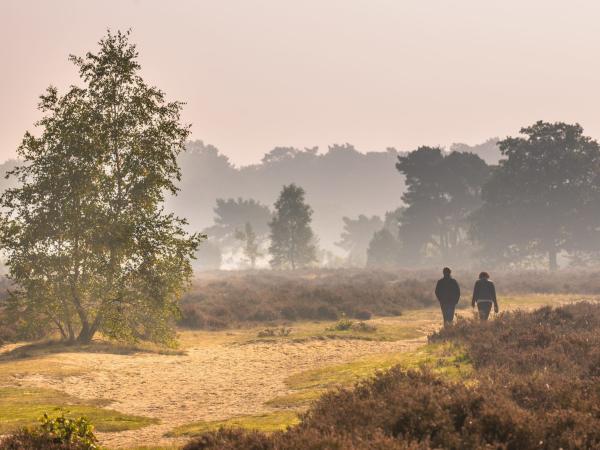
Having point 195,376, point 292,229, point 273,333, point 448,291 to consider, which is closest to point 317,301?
point 273,333

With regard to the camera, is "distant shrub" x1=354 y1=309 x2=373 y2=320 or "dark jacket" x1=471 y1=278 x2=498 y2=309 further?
"distant shrub" x1=354 y1=309 x2=373 y2=320

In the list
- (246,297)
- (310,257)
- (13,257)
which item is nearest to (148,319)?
(13,257)

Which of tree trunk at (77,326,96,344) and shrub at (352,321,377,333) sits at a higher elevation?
tree trunk at (77,326,96,344)

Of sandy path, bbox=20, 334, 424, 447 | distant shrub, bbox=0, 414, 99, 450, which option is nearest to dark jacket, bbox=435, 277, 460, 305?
sandy path, bbox=20, 334, 424, 447

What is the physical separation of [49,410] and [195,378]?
5039mm

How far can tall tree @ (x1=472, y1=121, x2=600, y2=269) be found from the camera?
61438 millimetres

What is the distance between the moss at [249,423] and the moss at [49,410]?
1274 mm

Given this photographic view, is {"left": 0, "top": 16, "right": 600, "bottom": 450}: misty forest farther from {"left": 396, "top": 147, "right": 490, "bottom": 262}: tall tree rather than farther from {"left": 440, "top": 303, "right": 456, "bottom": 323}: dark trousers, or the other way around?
{"left": 396, "top": 147, "right": 490, "bottom": 262}: tall tree

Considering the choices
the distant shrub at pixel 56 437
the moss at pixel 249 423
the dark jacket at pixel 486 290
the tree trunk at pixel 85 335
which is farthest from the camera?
the tree trunk at pixel 85 335

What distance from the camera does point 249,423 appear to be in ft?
35.1

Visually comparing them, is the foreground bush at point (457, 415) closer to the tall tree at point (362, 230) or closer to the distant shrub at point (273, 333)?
the distant shrub at point (273, 333)

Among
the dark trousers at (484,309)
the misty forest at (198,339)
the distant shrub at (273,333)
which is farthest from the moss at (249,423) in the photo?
the distant shrub at (273,333)

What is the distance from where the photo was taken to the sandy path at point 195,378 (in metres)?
12.9

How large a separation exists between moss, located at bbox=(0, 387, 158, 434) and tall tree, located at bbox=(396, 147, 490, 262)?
6624 centimetres
